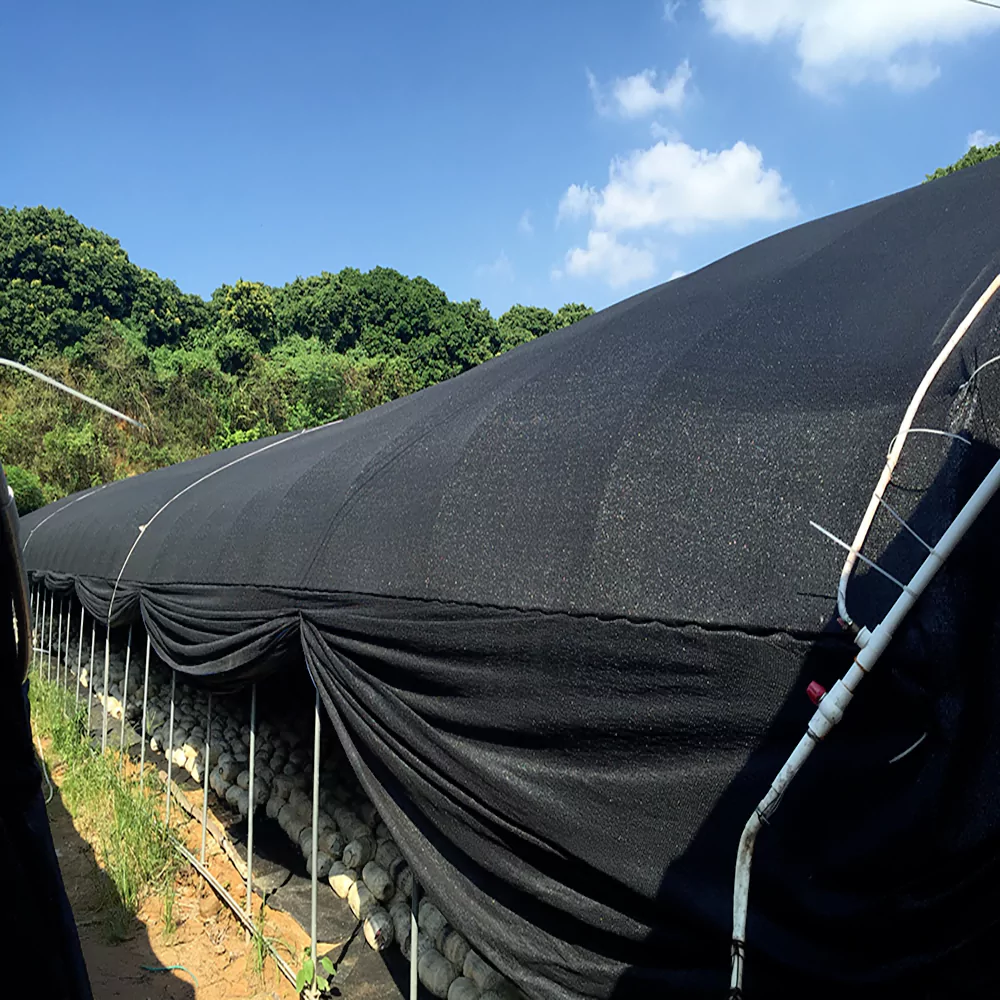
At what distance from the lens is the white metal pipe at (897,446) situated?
157cm

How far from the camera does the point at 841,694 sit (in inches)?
56.3

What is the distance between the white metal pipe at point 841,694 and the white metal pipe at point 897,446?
8 centimetres

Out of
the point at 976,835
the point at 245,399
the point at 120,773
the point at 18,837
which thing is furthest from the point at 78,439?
the point at 976,835

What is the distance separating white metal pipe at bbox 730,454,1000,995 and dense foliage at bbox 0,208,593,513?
2376cm

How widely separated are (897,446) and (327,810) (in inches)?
203

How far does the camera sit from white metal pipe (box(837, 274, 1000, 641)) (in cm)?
157

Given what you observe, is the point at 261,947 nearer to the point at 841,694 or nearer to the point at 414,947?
the point at 414,947

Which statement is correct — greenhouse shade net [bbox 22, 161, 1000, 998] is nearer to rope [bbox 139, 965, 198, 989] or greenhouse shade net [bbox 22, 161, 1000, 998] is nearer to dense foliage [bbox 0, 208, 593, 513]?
rope [bbox 139, 965, 198, 989]

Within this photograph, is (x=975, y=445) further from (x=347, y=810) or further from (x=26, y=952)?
(x=347, y=810)

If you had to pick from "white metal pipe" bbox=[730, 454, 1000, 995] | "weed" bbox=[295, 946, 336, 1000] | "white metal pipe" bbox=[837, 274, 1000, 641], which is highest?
"white metal pipe" bbox=[837, 274, 1000, 641]

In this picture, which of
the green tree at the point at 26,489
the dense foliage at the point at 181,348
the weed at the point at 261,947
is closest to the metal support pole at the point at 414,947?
the weed at the point at 261,947

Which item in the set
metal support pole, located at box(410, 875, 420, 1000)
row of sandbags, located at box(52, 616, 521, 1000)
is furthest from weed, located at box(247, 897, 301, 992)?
metal support pole, located at box(410, 875, 420, 1000)

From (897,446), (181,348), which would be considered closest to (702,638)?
(897,446)

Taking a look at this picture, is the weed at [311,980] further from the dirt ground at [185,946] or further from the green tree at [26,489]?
the green tree at [26,489]
